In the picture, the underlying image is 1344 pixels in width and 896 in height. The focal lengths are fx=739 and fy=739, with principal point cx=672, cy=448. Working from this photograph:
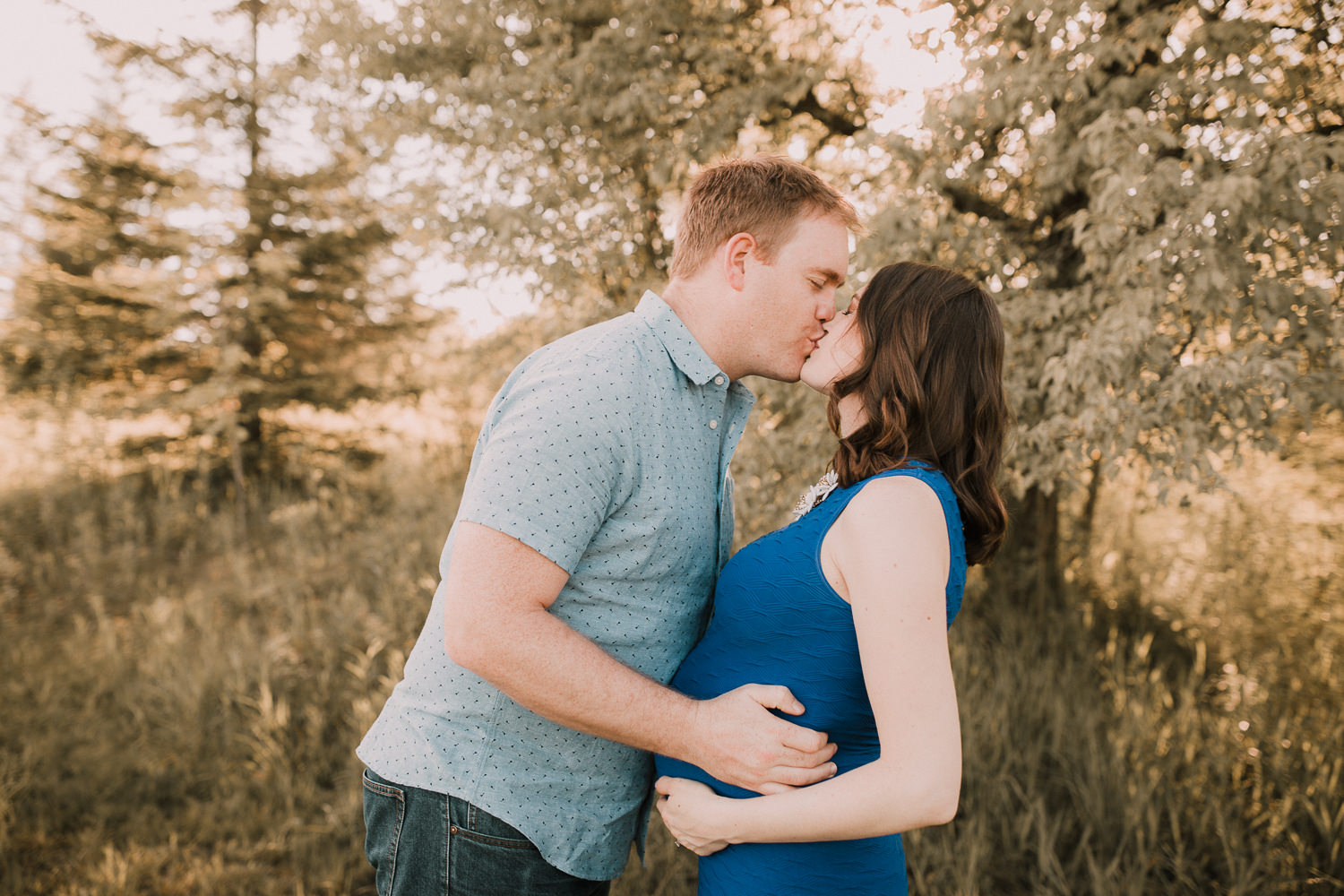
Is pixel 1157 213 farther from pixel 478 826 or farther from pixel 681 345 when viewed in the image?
pixel 478 826

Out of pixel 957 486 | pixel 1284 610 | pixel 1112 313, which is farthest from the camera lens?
pixel 1284 610

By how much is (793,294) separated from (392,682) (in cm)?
343

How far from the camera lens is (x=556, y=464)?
1234mm

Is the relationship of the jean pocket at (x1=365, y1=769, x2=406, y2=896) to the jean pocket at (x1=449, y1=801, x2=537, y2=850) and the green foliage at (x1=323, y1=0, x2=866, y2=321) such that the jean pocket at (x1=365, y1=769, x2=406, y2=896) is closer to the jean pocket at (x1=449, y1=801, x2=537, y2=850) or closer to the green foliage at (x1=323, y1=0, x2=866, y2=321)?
the jean pocket at (x1=449, y1=801, x2=537, y2=850)

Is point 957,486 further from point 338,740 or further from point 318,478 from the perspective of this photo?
point 318,478

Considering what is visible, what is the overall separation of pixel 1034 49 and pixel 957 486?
106 inches

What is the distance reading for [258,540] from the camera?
6.85 meters

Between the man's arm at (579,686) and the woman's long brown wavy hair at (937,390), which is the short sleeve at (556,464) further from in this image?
the woman's long brown wavy hair at (937,390)

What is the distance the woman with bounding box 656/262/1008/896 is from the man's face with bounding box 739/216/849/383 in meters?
0.07

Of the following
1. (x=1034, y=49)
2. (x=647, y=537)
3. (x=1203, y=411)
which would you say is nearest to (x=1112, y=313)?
(x=1203, y=411)

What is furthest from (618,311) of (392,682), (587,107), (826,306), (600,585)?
(600,585)

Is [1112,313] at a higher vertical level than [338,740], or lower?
higher

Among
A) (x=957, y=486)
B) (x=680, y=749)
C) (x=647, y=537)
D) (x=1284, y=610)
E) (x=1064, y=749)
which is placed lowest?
(x=1064, y=749)


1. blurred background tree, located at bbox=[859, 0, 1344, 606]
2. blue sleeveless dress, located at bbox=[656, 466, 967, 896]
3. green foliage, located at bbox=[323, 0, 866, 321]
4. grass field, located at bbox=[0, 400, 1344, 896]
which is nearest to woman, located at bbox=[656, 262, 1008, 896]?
blue sleeveless dress, located at bbox=[656, 466, 967, 896]
